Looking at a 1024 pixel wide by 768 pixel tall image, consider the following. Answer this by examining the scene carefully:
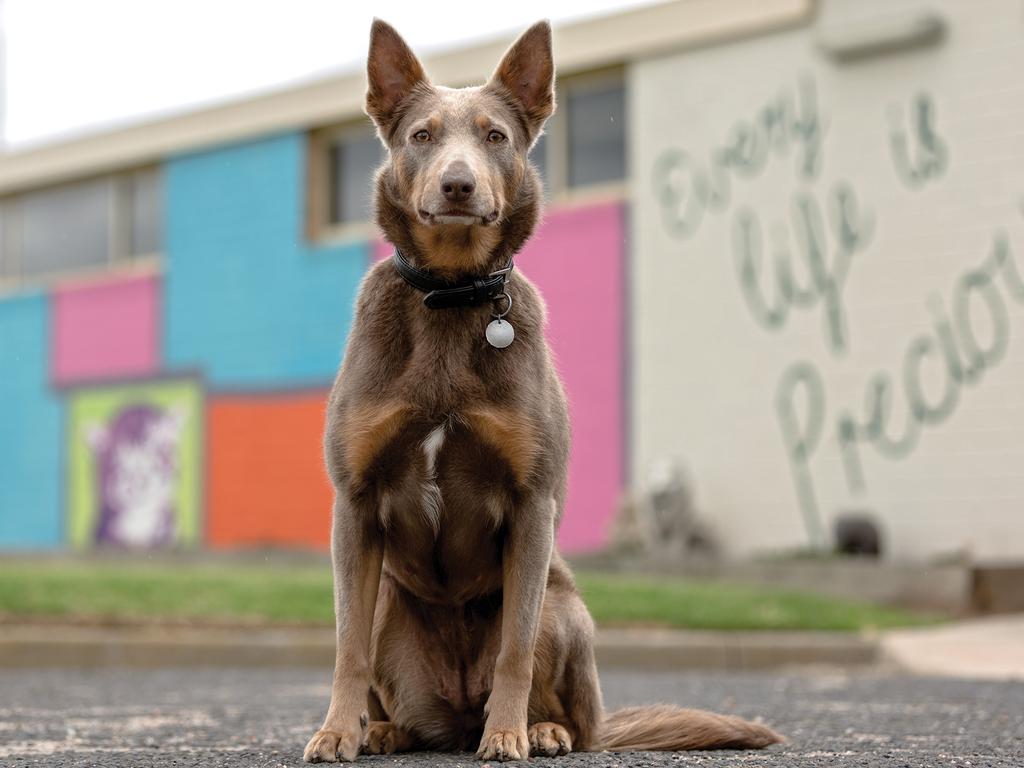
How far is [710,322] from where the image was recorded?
1747 centimetres

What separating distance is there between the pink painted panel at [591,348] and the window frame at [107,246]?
316 inches

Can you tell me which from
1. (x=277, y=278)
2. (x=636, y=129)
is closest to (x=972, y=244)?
(x=636, y=129)

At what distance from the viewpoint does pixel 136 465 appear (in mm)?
23719

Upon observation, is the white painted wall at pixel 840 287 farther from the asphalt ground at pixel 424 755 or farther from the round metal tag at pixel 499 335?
the round metal tag at pixel 499 335

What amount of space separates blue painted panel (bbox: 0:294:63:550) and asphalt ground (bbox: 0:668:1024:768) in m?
15.8

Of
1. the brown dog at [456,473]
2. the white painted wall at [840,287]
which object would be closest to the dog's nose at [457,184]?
the brown dog at [456,473]

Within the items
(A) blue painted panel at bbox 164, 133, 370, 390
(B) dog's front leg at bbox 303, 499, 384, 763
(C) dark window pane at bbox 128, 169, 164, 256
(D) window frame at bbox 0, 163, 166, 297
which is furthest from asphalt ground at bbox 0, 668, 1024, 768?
(D) window frame at bbox 0, 163, 166, 297

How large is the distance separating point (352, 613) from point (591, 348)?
14.4 meters

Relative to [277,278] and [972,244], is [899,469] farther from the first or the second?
[277,278]

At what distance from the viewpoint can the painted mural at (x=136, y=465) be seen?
23125mm

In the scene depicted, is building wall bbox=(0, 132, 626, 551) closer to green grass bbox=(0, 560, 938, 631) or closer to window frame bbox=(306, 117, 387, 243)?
window frame bbox=(306, 117, 387, 243)

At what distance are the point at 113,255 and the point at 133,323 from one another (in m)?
1.46

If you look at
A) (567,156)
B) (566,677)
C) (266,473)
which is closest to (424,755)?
(566,677)

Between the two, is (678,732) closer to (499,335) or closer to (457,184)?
(499,335)
